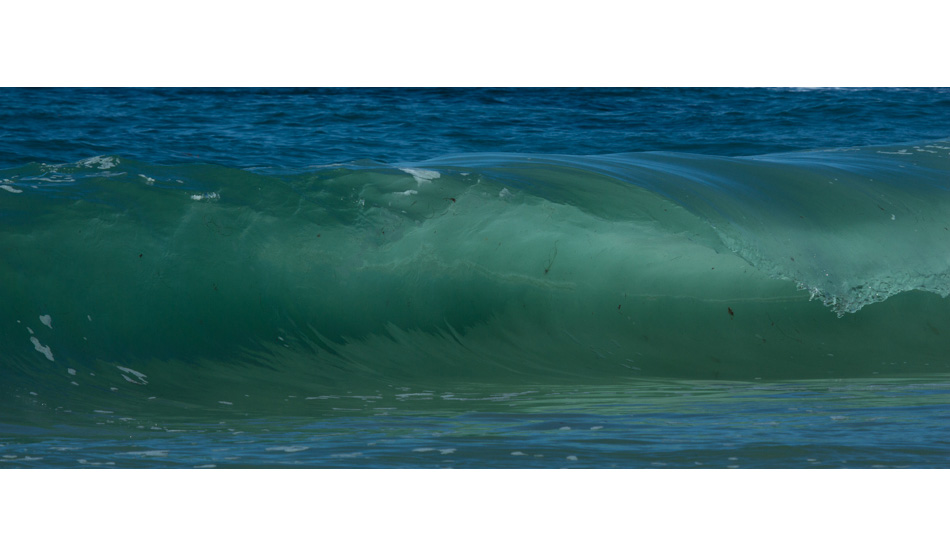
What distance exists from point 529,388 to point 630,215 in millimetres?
1466

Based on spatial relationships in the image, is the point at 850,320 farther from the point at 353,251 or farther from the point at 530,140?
the point at 530,140

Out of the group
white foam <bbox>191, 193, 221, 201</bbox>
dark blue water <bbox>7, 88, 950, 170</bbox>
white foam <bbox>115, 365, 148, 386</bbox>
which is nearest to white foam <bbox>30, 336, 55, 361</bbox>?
white foam <bbox>115, 365, 148, 386</bbox>

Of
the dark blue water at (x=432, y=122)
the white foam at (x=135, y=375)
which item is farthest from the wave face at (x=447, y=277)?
the dark blue water at (x=432, y=122)

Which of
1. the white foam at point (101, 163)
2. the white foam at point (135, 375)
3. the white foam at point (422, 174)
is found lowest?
the white foam at point (135, 375)

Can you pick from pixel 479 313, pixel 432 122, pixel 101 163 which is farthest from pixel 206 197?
pixel 432 122

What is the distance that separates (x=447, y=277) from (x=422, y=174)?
71cm

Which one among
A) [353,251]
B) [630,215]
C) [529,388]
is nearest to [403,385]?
[529,388]

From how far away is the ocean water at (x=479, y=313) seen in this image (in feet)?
8.62

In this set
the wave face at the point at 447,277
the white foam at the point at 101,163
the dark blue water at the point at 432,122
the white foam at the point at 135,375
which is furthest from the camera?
the dark blue water at the point at 432,122

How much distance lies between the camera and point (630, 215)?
14.6 ft

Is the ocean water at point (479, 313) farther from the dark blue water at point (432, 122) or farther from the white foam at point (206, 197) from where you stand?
the dark blue water at point (432, 122)

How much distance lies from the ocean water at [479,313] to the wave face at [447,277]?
1 centimetres

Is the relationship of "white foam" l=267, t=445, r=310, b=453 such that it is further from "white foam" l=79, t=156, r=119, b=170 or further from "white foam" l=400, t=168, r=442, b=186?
"white foam" l=79, t=156, r=119, b=170

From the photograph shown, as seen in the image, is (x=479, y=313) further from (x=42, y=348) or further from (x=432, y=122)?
(x=432, y=122)
